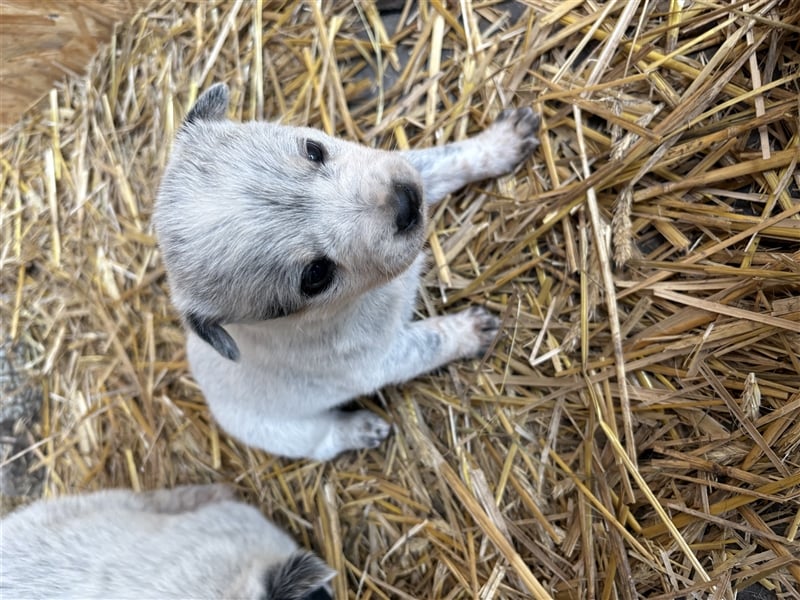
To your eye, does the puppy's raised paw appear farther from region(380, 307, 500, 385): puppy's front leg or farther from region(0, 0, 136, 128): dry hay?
region(0, 0, 136, 128): dry hay

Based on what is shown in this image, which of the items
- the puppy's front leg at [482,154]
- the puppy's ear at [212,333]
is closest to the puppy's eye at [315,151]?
the puppy's front leg at [482,154]

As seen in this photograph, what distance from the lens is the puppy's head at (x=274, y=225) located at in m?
1.99

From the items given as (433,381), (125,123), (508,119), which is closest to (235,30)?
(125,123)

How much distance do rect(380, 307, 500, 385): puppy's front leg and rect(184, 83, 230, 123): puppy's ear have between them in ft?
4.53

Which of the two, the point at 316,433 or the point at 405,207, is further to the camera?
the point at 316,433

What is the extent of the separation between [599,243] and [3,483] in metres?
4.45

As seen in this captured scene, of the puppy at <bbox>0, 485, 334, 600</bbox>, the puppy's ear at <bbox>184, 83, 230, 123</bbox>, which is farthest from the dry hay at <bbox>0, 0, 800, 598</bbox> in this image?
the puppy's ear at <bbox>184, 83, 230, 123</bbox>

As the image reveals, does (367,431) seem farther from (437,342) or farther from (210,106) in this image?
(210,106)

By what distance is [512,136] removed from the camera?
2.83m

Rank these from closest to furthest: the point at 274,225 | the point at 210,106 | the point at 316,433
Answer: the point at 274,225, the point at 210,106, the point at 316,433

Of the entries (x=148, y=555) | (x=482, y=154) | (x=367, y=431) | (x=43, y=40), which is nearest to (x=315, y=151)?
(x=482, y=154)

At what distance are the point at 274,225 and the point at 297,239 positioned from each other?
95 mm

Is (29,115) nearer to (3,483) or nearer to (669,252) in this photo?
(3,483)

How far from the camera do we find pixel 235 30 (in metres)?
3.56
